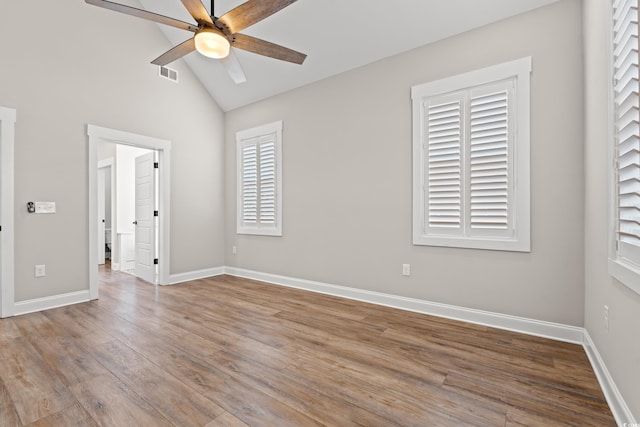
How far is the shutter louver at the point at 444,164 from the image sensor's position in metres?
3.12

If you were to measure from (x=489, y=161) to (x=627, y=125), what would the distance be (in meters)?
1.36

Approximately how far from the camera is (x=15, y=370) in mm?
2158

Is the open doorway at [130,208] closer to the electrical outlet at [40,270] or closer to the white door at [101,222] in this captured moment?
the white door at [101,222]

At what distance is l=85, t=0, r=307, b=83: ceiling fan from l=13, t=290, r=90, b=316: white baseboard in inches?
122

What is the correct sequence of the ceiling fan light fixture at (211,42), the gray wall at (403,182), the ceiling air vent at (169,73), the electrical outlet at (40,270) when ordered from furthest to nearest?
the ceiling air vent at (169,73) → the electrical outlet at (40,270) → the gray wall at (403,182) → the ceiling fan light fixture at (211,42)

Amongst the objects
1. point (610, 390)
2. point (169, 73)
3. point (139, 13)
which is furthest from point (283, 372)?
point (169, 73)

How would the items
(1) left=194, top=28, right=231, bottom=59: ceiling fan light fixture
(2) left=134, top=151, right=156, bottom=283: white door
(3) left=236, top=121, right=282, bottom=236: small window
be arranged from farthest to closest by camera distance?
(2) left=134, top=151, right=156, bottom=283: white door → (3) left=236, top=121, right=282, bottom=236: small window → (1) left=194, top=28, right=231, bottom=59: ceiling fan light fixture

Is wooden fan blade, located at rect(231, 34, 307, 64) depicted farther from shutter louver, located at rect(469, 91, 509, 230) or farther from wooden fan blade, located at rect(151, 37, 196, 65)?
→ shutter louver, located at rect(469, 91, 509, 230)

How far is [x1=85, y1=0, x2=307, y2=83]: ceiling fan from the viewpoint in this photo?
2.24 metres

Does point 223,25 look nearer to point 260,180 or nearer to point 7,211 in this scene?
point 260,180

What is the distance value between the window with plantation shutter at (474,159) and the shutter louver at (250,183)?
8.80 ft

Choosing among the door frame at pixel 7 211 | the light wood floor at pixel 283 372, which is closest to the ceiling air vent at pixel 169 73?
the door frame at pixel 7 211

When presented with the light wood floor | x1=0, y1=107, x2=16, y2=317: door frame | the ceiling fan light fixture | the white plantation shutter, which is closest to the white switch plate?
x1=0, y1=107, x2=16, y2=317: door frame

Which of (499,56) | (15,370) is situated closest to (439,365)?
(499,56)
